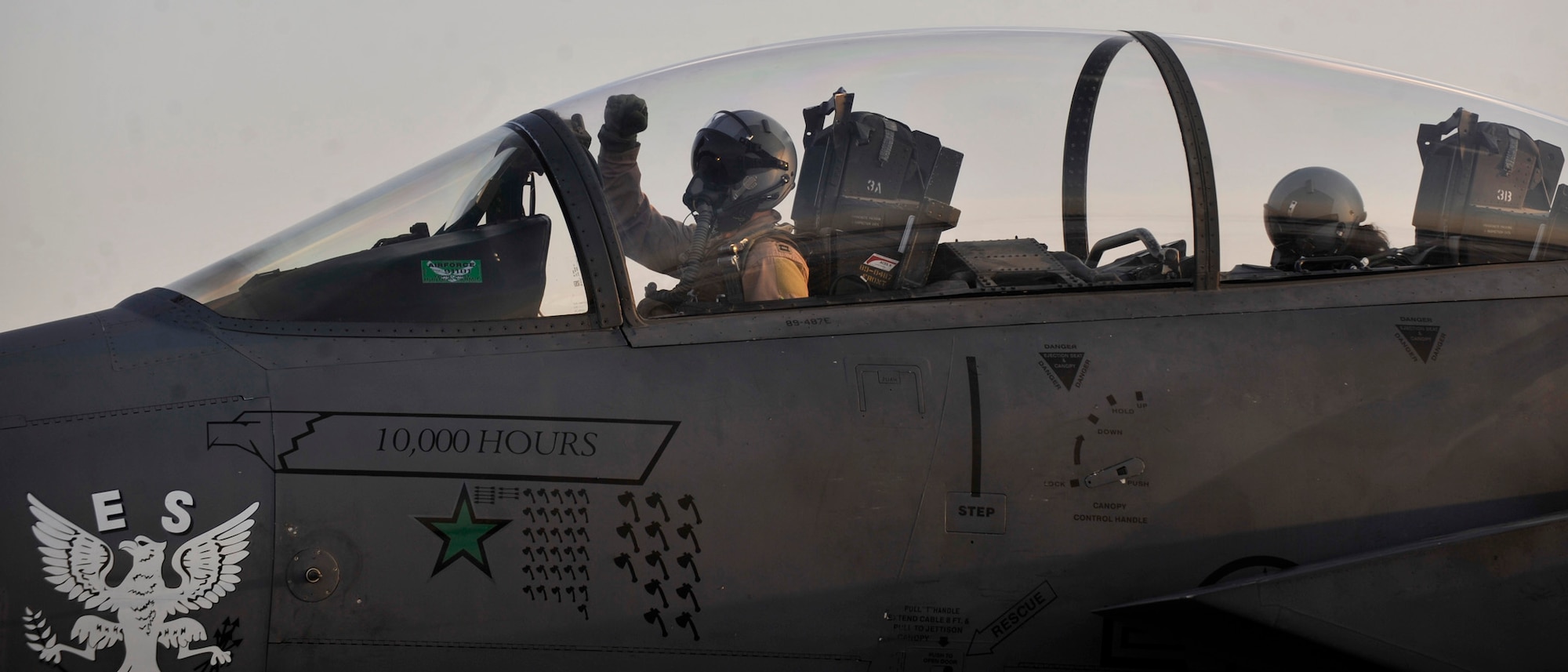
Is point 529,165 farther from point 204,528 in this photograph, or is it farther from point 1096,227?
point 1096,227

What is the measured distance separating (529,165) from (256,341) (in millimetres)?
965

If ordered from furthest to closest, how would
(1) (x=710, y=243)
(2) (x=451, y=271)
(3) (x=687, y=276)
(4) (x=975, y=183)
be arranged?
1. (4) (x=975, y=183)
2. (1) (x=710, y=243)
3. (3) (x=687, y=276)
4. (2) (x=451, y=271)

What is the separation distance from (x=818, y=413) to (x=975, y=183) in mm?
1108

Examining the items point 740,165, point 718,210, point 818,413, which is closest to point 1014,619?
point 818,413

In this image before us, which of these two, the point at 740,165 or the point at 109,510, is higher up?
the point at 740,165

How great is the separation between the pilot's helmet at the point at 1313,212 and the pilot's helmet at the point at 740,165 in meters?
1.70

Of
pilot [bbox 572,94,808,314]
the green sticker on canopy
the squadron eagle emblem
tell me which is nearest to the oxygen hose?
pilot [bbox 572,94,808,314]

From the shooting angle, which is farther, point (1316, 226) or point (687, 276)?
point (1316, 226)

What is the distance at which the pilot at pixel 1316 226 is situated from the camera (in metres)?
3.79

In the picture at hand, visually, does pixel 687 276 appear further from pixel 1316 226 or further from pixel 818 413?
pixel 1316 226

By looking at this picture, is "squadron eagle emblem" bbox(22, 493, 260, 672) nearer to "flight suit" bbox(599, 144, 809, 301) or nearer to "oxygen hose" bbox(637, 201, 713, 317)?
"oxygen hose" bbox(637, 201, 713, 317)

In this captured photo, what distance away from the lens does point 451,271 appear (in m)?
3.33

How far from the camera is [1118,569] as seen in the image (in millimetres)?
3242

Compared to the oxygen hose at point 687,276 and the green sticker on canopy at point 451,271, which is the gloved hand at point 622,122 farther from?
the green sticker on canopy at point 451,271
